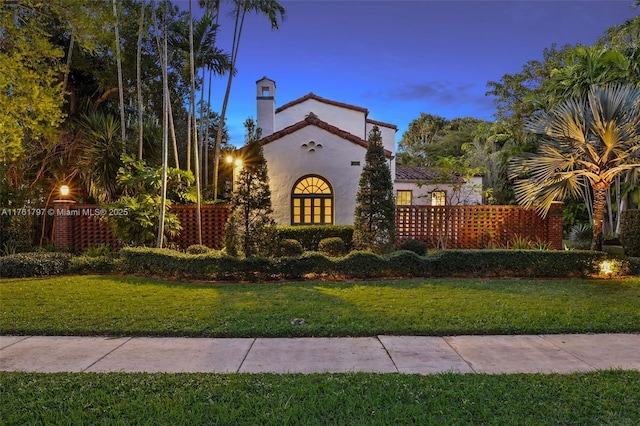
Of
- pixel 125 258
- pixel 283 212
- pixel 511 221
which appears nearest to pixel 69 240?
pixel 125 258

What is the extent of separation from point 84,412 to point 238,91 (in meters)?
15.9

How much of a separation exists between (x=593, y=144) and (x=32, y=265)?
14275 mm

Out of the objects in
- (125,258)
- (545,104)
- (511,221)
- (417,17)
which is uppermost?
(417,17)

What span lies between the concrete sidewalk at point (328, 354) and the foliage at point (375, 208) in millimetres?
5616

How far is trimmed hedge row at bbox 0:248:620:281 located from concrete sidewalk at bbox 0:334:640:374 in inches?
149

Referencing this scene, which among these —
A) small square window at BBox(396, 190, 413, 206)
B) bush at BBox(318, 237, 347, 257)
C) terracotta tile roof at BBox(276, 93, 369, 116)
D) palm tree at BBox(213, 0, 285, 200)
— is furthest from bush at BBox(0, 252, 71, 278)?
small square window at BBox(396, 190, 413, 206)

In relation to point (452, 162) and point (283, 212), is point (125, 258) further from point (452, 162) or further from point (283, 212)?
point (452, 162)

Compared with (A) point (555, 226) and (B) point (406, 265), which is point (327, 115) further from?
(B) point (406, 265)

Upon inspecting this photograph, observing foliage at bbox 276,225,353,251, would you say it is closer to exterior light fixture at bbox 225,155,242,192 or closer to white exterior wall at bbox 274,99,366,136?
exterior light fixture at bbox 225,155,242,192

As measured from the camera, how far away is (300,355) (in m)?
4.29

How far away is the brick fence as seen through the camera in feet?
38.7

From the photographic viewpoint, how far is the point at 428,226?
43.9ft

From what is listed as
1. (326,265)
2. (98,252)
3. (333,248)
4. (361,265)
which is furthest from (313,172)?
(98,252)

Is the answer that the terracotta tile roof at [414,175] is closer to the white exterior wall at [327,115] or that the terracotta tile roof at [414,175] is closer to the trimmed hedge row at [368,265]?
the white exterior wall at [327,115]
